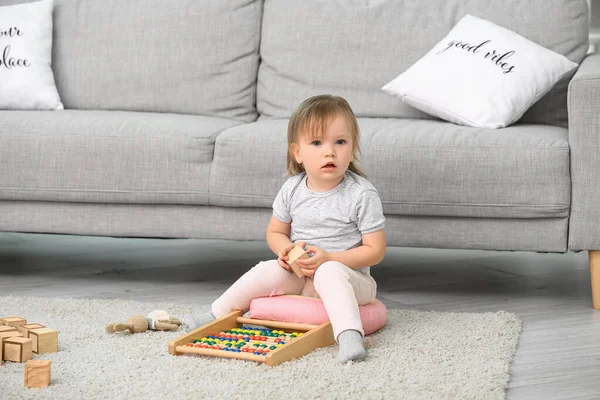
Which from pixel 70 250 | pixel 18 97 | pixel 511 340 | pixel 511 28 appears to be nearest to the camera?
pixel 511 340

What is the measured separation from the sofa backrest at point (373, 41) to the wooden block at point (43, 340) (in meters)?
1.27

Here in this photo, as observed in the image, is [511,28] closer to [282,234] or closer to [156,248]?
[282,234]

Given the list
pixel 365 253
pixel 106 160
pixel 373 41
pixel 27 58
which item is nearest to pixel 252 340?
pixel 365 253

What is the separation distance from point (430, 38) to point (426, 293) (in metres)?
0.82

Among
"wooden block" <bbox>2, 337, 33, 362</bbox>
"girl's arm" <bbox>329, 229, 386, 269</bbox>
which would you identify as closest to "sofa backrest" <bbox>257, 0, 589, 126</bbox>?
"girl's arm" <bbox>329, 229, 386, 269</bbox>

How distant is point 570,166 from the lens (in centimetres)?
209

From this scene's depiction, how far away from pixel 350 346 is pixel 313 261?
24 cm

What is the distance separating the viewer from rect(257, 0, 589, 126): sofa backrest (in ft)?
8.53

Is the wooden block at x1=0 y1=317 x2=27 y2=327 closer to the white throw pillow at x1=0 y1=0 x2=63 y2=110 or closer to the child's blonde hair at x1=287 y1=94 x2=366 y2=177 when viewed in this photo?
the child's blonde hair at x1=287 y1=94 x2=366 y2=177

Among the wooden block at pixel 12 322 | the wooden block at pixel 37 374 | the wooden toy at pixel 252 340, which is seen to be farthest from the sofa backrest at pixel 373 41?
the wooden block at pixel 37 374

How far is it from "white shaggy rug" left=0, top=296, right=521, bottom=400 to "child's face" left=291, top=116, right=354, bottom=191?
0.37m

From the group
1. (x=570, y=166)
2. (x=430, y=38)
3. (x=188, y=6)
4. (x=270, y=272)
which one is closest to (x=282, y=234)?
(x=270, y=272)

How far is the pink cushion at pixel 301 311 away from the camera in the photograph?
1786 mm

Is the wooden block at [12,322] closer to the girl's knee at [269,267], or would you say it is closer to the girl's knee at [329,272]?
the girl's knee at [269,267]
